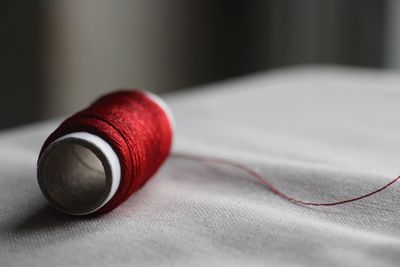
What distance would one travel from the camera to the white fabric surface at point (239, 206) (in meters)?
0.55

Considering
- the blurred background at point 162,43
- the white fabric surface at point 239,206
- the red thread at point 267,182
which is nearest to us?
the white fabric surface at point 239,206

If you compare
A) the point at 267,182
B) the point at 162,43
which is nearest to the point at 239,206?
the point at 267,182

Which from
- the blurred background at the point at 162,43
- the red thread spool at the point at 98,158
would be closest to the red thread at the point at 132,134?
the red thread spool at the point at 98,158

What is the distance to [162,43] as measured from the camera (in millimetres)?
2740

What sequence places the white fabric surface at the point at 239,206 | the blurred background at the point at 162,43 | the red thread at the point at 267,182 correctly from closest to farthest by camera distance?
the white fabric surface at the point at 239,206 < the red thread at the point at 267,182 < the blurred background at the point at 162,43

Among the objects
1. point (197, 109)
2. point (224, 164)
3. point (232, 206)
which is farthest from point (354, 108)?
point (232, 206)

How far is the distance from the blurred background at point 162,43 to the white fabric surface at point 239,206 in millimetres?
1363

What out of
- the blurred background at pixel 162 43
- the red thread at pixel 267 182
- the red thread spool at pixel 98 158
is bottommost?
the blurred background at pixel 162 43

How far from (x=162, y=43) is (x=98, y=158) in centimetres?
217

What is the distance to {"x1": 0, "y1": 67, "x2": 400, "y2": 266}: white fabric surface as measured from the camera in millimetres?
547

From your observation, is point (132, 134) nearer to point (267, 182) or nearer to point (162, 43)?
point (267, 182)

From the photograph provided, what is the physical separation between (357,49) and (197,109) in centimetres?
152

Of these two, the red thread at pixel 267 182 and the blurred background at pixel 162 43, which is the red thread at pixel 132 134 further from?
the blurred background at pixel 162 43

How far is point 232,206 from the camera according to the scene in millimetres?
645
